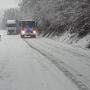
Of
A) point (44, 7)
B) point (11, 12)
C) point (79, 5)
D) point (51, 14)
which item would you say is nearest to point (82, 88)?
point (79, 5)

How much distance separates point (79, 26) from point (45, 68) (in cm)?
1770

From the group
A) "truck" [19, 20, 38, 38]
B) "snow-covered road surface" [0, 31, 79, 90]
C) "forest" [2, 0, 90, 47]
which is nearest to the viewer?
"snow-covered road surface" [0, 31, 79, 90]

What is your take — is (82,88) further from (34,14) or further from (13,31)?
(13,31)

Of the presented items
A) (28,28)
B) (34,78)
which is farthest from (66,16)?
(34,78)

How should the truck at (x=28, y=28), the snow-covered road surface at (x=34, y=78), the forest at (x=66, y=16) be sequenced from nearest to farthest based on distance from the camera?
the snow-covered road surface at (x=34, y=78), the forest at (x=66, y=16), the truck at (x=28, y=28)

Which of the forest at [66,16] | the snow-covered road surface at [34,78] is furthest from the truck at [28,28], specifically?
the snow-covered road surface at [34,78]

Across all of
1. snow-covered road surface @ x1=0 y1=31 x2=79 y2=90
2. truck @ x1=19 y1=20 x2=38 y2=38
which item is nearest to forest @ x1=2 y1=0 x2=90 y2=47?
truck @ x1=19 y1=20 x2=38 y2=38

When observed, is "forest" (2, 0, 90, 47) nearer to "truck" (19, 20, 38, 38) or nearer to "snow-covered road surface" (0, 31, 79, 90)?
"truck" (19, 20, 38, 38)

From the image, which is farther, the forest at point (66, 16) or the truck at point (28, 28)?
the truck at point (28, 28)

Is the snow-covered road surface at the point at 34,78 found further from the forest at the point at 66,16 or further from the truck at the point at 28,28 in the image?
the truck at the point at 28,28

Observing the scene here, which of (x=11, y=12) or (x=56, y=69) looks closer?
(x=56, y=69)

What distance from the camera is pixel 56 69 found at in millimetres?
12648

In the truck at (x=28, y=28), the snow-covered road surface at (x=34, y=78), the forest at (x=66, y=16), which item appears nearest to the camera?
the snow-covered road surface at (x=34, y=78)

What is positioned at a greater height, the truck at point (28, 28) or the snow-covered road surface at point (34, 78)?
the snow-covered road surface at point (34, 78)
